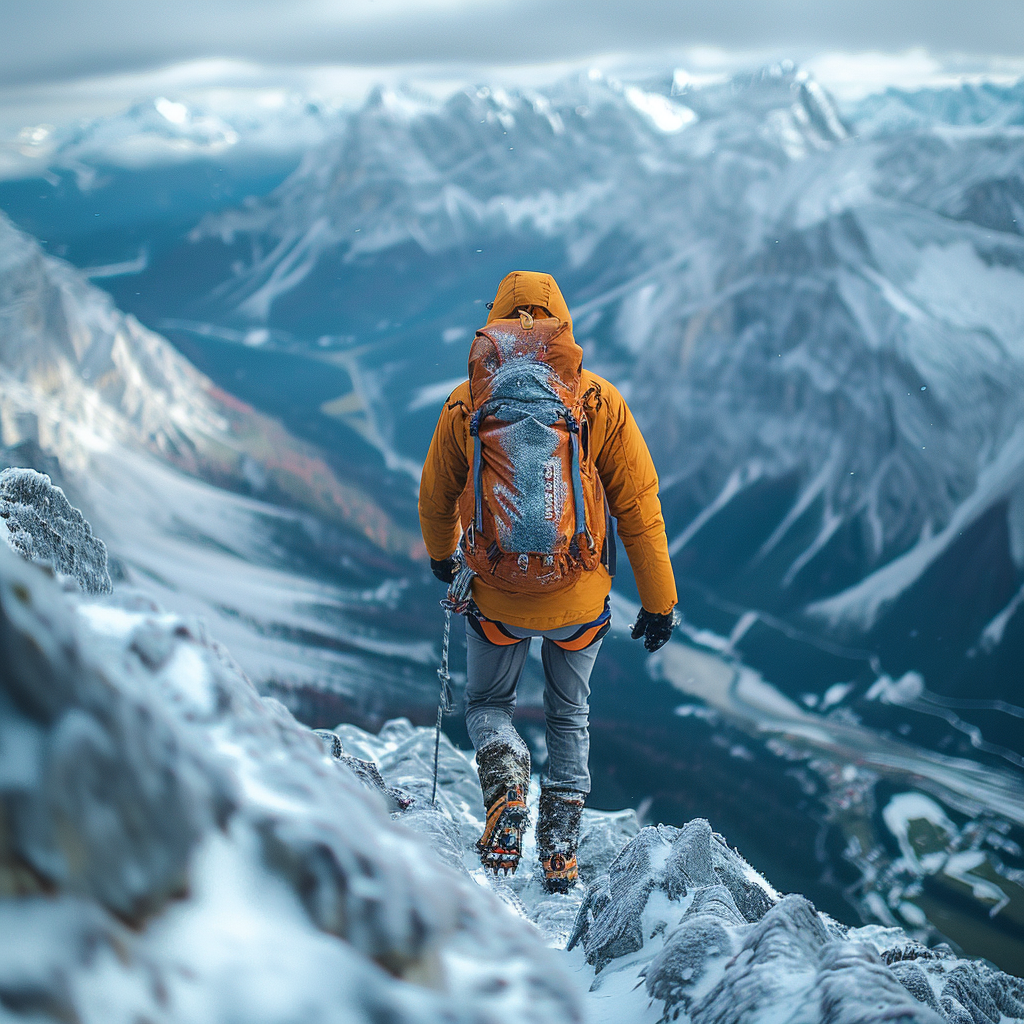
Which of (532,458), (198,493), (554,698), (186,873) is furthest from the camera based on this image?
(198,493)

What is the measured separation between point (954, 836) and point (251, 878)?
6752 mm

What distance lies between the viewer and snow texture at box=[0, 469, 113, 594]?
1.70 metres

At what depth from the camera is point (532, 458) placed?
1.97 m

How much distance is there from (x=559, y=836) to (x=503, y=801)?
0.99 feet

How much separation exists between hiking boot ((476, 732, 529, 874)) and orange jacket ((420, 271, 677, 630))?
498 mm

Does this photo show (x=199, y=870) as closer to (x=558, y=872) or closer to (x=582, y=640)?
(x=582, y=640)

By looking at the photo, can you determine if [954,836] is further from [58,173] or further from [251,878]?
[58,173]

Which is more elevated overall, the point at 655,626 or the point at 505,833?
the point at 655,626

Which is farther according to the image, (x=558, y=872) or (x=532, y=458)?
(x=558, y=872)

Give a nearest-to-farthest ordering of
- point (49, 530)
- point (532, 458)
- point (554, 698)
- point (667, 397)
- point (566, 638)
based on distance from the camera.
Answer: point (49, 530), point (532, 458), point (566, 638), point (554, 698), point (667, 397)

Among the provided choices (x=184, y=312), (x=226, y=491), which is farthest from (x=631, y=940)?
(x=184, y=312)

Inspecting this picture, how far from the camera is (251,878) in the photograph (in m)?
0.58

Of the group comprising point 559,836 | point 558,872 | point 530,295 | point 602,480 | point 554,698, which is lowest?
point 558,872

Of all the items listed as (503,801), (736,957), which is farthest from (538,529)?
(736,957)
